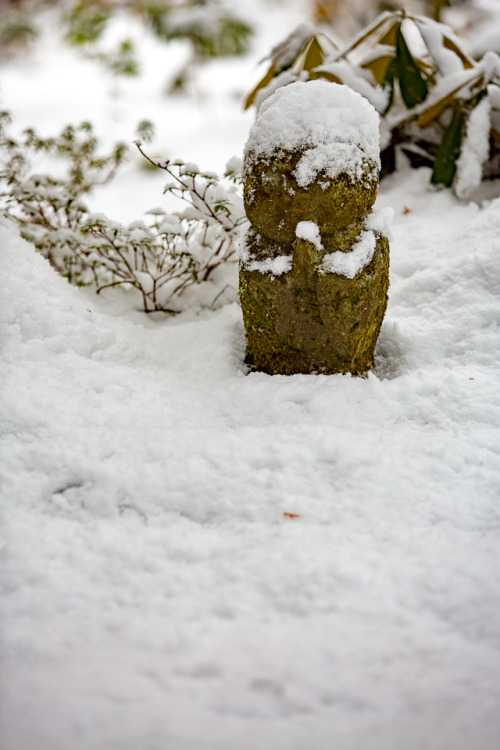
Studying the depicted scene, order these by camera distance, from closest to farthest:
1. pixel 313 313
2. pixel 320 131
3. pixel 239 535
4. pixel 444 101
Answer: pixel 239 535
pixel 320 131
pixel 313 313
pixel 444 101

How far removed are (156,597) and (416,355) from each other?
2.95 feet

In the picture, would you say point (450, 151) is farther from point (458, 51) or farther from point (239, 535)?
point (239, 535)

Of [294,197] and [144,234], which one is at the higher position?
[294,197]

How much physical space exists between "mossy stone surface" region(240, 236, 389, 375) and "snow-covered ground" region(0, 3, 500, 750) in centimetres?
6

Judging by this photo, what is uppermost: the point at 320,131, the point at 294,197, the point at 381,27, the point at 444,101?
the point at 381,27

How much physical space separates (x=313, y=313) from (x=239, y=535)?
54 cm

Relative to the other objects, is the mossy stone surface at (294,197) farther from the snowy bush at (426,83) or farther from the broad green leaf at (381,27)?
the broad green leaf at (381,27)

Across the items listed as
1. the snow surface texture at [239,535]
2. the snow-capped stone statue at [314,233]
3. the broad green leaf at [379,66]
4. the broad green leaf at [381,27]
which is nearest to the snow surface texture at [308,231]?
the snow-capped stone statue at [314,233]

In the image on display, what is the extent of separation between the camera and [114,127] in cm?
586

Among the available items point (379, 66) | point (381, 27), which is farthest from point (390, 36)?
point (379, 66)

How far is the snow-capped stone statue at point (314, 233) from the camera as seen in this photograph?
1.13 m

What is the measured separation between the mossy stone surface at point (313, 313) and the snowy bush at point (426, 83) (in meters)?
0.98

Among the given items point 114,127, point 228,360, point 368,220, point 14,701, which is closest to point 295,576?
point 14,701

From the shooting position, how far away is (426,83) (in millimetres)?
2068
